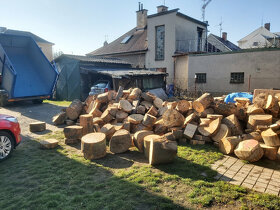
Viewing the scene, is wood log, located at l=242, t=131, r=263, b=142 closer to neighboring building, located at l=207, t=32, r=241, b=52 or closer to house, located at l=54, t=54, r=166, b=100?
house, located at l=54, t=54, r=166, b=100

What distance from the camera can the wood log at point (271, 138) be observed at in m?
4.86

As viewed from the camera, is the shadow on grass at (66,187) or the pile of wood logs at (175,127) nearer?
the shadow on grass at (66,187)

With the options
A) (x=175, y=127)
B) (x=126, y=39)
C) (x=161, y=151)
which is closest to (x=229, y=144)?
(x=175, y=127)

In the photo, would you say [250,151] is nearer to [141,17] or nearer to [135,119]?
[135,119]

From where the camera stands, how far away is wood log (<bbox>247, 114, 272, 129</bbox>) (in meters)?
5.49

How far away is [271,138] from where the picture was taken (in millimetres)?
4895

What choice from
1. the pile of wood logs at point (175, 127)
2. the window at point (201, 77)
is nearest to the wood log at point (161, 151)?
→ the pile of wood logs at point (175, 127)

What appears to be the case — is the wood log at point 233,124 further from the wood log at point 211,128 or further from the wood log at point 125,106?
the wood log at point 125,106

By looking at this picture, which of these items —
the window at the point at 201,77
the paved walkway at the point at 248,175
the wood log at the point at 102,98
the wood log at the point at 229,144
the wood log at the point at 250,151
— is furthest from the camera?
the window at the point at 201,77

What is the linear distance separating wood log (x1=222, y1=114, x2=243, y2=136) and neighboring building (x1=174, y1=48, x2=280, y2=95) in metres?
8.97

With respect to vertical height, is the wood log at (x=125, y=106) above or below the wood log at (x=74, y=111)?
above

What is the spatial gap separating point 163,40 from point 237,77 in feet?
30.0

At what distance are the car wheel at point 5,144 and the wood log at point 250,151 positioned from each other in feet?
17.9

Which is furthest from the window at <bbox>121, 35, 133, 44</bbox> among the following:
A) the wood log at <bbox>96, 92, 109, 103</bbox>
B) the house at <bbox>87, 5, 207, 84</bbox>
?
the wood log at <bbox>96, 92, 109, 103</bbox>
